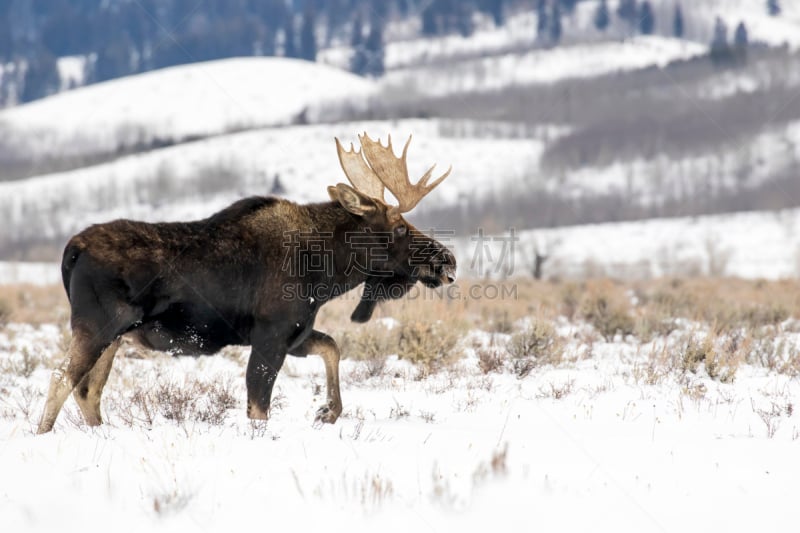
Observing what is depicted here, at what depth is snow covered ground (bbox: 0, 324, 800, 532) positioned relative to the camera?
376 centimetres

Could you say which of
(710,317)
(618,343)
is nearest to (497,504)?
(618,343)

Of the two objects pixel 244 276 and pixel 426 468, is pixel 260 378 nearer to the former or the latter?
pixel 244 276

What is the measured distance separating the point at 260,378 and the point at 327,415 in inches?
24.2

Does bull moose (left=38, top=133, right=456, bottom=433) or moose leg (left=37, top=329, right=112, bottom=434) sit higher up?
bull moose (left=38, top=133, right=456, bottom=433)

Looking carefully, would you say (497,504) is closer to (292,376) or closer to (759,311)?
(292,376)

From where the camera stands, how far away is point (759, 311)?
14172 mm

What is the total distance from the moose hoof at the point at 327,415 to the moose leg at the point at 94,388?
1.68 metres

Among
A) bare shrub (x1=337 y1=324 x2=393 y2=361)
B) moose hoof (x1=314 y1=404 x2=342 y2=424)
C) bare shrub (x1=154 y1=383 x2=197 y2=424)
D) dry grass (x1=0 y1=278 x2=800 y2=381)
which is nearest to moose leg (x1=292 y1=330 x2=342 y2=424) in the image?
moose hoof (x1=314 y1=404 x2=342 y2=424)

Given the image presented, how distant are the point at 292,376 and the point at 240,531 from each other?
5009 mm

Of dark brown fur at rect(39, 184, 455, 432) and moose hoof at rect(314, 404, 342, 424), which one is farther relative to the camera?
moose hoof at rect(314, 404, 342, 424)

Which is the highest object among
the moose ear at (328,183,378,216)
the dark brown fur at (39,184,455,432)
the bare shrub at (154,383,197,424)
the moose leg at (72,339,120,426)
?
the moose ear at (328,183,378,216)

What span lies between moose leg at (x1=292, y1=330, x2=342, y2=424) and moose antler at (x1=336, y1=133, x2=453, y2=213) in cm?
151

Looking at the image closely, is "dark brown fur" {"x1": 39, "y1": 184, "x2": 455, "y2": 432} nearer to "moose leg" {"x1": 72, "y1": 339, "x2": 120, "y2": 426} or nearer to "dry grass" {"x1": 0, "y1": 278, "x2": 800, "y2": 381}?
"moose leg" {"x1": 72, "y1": 339, "x2": 120, "y2": 426}

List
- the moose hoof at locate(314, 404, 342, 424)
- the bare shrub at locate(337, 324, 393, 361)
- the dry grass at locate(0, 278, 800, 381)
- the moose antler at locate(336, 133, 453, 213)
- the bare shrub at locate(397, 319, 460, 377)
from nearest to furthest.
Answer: the moose hoof at locate(314, 404, 342, 424) < the moose antler at locate(336, 133, 453, 213) < the dry grass at locate(0, 278, 800, 381) < the bare shrub at locate(397, 319, 460, 377) < the bare shrub at locate(337, 324, 393, 361)
